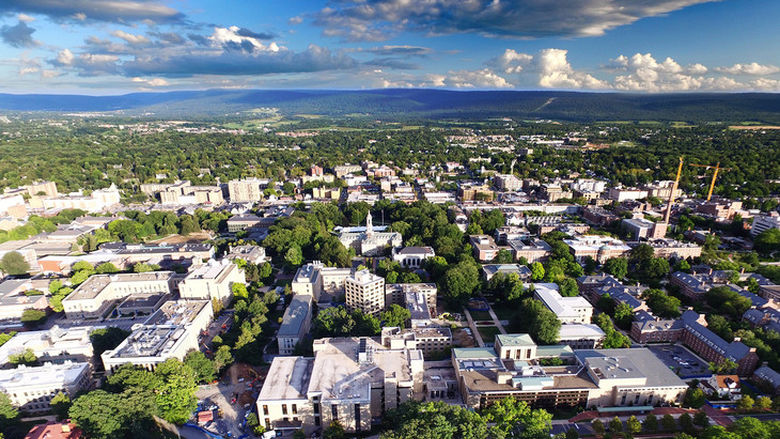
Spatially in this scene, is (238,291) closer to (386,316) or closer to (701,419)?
(386,316)

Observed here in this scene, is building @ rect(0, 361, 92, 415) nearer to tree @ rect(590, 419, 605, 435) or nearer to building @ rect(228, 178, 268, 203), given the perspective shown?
tree @ rect(590, 419, 605, 435)

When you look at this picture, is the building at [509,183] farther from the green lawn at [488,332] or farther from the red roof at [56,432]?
the red roof at [56,432]

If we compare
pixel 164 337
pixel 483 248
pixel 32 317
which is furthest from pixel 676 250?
pixel 32 317

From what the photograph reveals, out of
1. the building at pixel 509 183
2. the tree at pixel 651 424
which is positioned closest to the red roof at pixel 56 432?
the tree at pixel 651 424

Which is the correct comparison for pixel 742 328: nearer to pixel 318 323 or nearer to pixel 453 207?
pixel 318 323

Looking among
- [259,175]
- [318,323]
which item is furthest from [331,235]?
[259,175]
